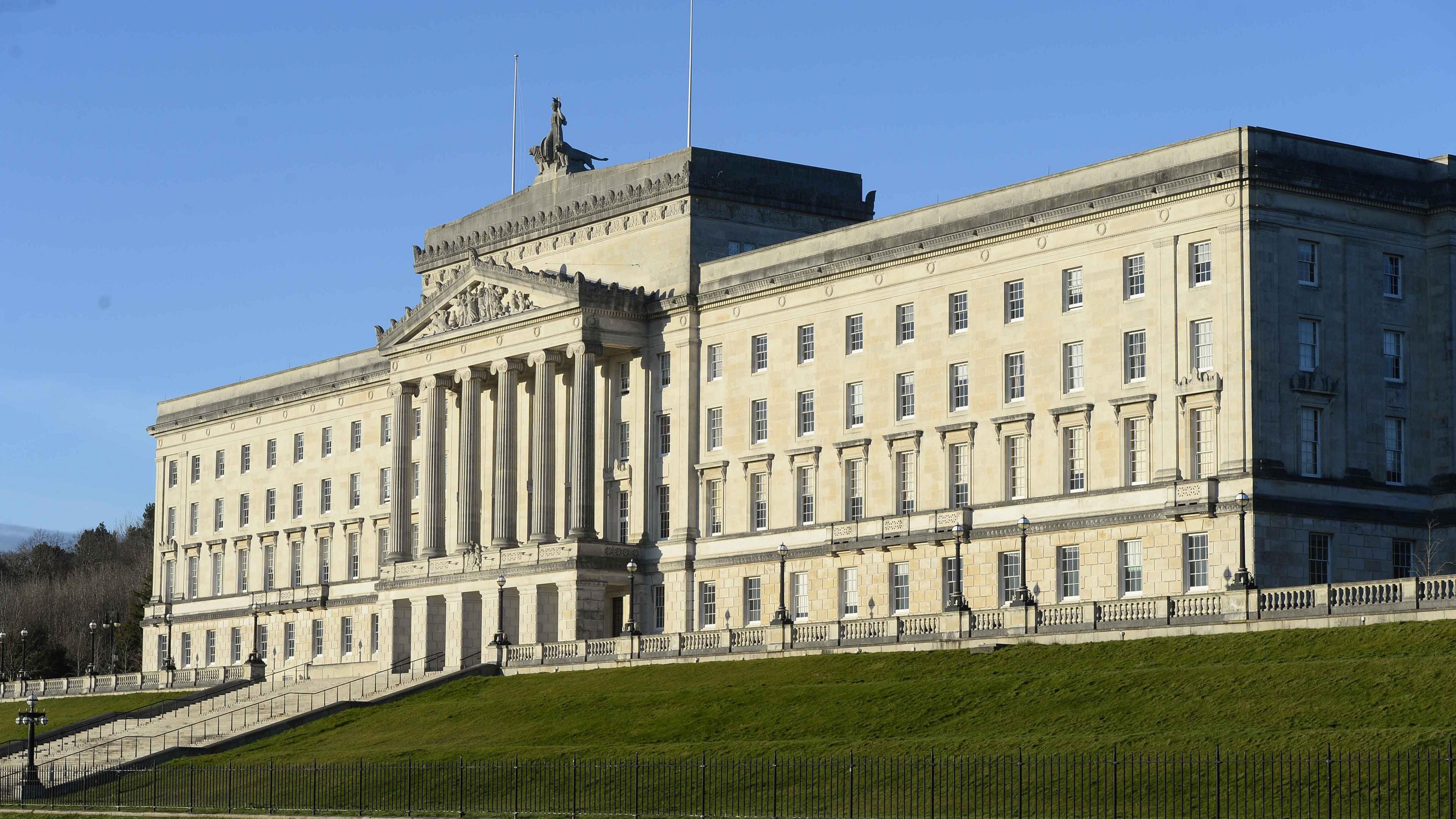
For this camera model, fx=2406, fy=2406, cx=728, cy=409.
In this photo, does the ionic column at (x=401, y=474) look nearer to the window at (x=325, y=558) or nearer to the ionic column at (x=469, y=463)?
the ionic column at (x=469, y=463)

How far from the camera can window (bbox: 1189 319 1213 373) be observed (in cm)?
7956

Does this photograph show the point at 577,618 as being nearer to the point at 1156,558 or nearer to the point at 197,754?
the point at 197,754

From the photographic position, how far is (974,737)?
59.1 metres

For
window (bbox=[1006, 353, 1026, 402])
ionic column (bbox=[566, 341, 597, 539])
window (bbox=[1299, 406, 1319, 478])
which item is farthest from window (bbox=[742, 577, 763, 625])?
window (bbox=[1299, 406, 1319, 478])

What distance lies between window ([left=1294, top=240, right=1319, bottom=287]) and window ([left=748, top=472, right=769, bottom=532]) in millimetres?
25229

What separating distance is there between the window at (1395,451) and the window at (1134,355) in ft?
27.4

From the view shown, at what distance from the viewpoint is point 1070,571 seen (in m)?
83.1

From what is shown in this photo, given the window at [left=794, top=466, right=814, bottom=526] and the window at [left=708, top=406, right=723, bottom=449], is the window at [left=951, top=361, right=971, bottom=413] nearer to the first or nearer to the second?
the window at [left=794, top=466, right=814, bottom=526]

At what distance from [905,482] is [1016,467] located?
6.01 metres

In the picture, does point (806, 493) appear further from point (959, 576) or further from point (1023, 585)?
point (1023, 585)

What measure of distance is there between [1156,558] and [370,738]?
26.8 m

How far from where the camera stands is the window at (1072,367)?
84125 mm

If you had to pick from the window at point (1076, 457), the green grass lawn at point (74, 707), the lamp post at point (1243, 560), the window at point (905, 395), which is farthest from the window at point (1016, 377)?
the green grass lawn at point (74, 707)

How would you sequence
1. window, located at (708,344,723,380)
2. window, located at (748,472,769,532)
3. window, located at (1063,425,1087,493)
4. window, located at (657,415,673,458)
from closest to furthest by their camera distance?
window, located at (1063,425,1087,493) < window, located at (748,472,769,532) < window, located at (708,344,723,380) < window, located at (657,415,673,458)
